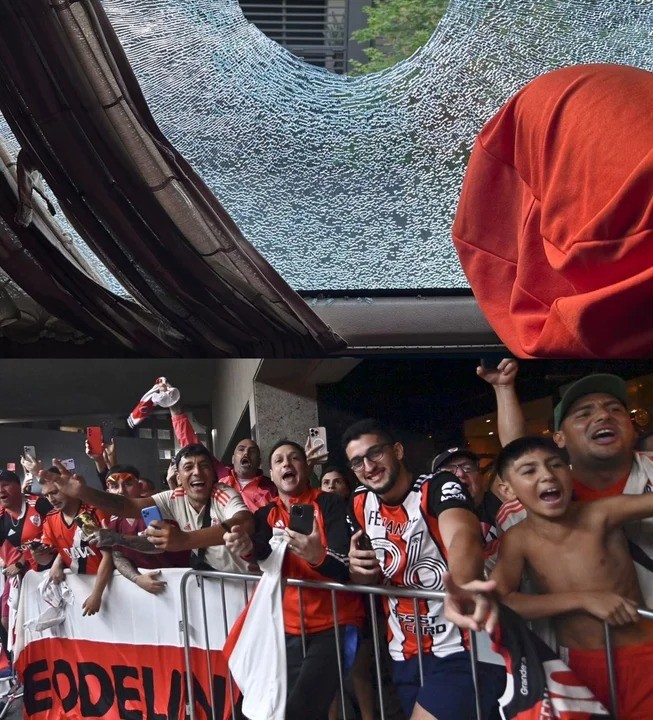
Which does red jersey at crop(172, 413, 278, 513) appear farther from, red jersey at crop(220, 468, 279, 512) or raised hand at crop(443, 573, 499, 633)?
raised hand at crop(443, 573, 499, 633)

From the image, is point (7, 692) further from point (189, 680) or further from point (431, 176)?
point (431, 176)

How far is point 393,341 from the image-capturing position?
1.59 metres

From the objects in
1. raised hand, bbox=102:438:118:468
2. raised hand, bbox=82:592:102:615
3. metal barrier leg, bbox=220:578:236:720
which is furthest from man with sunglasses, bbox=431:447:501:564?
raised hand, bbox=82:592:102:615

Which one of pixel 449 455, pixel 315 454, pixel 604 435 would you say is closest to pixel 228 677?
pixel 315 454

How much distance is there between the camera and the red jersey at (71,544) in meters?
1.36

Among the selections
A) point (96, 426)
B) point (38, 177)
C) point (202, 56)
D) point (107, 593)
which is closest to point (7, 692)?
point (107, 593)

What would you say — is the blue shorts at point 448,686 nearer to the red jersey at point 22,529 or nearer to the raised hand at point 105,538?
the raised hand at point 105,538

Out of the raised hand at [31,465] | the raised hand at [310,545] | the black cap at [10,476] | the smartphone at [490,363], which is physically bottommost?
the raised hand at [310,545]

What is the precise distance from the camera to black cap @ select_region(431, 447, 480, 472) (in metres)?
1.28

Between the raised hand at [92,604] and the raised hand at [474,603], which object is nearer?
the raised hand at [474,603]

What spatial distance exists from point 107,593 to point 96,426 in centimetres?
29

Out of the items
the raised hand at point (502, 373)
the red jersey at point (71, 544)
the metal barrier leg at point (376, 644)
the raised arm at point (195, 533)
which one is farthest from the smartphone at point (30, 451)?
the raised hand at point (502, 373)

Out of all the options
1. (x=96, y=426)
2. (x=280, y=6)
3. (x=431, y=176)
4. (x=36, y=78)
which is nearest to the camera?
(x=36, y=78)

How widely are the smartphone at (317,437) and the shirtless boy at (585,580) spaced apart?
0.31 metres
